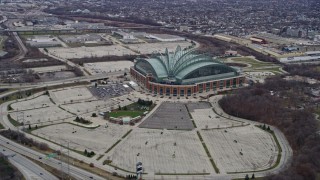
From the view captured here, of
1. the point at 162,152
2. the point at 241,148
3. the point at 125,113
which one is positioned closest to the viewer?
the point at 162,152

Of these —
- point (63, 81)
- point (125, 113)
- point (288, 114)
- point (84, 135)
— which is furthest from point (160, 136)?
point (63, 81)

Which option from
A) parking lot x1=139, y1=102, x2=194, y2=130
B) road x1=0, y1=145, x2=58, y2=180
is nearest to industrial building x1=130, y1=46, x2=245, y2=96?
parking lot x1=139, y1=102, x2=194, y2=130

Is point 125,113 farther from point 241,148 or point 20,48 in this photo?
point 20,48

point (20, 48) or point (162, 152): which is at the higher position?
point (20, 48)

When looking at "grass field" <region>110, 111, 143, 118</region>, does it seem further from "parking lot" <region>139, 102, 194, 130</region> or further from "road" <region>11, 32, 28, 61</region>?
"road" <region>11, 32, 28, 61</region>

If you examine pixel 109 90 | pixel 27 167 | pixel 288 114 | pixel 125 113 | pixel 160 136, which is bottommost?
pixel 27 167

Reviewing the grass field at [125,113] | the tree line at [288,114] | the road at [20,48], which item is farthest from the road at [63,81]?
the tree line at [288,114]
